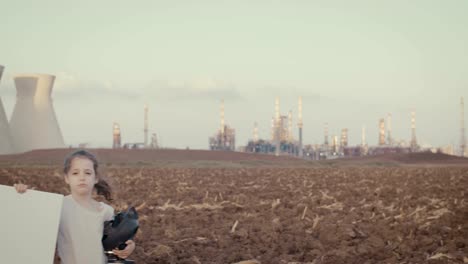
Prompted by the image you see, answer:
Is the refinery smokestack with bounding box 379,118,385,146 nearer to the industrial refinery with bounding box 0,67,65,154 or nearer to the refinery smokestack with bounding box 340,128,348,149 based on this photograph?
the refinery smokestack with bounding box 340,128,348,149

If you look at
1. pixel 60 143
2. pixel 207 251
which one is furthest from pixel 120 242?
pixel 60 143

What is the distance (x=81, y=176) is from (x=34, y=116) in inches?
1916

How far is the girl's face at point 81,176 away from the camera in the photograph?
452 cm

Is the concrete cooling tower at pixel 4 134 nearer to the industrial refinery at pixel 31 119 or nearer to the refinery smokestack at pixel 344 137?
the industrial refinery at pixel 31 119

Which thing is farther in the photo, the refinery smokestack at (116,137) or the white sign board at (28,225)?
the refinery smokestack at (116,137)

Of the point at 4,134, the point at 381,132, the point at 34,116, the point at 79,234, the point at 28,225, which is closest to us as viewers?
the point at 28,225

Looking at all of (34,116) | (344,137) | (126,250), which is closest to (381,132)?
(344,137)

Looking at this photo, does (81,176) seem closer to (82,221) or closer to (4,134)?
(82,221)

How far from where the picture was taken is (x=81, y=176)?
4523 millimetres

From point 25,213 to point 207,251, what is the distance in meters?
4.13

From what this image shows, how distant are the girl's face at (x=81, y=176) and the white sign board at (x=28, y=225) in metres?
0.47

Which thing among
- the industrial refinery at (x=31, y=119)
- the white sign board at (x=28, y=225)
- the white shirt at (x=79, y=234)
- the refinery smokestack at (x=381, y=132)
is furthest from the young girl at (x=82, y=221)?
the refinery smokestack at (x=381, y=132)

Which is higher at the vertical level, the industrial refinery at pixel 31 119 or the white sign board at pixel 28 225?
the industrial refinery at pixel 31 119

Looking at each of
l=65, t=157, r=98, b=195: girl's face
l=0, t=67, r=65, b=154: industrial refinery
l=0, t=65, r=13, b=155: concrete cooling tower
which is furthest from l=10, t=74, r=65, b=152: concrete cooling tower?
l=65, t=157, r=98, b=195: girl's face
